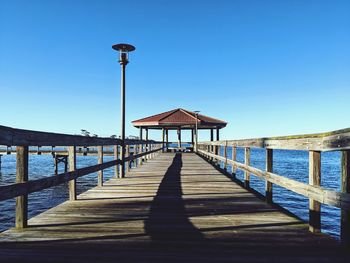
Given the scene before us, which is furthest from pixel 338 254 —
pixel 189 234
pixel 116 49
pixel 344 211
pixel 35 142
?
pixel 116 49

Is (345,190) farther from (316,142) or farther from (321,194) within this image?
(316,142)

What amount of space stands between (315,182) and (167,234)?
178cm

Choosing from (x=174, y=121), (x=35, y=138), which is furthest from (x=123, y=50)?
(x=174, y=121)

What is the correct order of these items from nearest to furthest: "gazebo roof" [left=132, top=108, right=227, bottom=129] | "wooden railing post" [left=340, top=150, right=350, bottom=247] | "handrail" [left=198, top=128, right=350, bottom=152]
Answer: "handrail" [left=198, top=128, right=350, bottom=152] → "wooden railing post" [left=340, top=150, right=350, bottom=247] → "gazebo roof" [left=132, top=108, right=227, bottom=129]

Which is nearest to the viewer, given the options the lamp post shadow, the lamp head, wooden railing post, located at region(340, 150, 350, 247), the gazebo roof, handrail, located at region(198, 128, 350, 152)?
handrail, located at region(198, 128, 350, 152)

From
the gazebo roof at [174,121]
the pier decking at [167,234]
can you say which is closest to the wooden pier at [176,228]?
the pier decking at [167,234]

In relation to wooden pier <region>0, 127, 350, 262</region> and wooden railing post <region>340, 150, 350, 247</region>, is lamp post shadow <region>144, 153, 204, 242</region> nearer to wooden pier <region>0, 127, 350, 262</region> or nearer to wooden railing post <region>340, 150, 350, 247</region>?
wooden pier <region>0, 127, 350, 262</region>

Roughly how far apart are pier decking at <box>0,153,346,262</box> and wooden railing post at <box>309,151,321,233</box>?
0.13 m

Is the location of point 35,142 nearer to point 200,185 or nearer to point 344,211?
point 344,211

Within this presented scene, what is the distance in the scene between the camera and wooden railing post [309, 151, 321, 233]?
323 cm

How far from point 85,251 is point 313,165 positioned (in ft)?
8.50

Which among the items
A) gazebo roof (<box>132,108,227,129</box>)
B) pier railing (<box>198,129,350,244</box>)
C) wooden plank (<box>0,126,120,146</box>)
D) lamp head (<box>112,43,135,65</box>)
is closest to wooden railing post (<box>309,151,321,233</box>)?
pier railing (<box>198,129,350,244</box>)

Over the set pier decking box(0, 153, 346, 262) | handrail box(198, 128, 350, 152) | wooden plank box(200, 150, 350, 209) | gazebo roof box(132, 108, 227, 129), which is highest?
gazebo roof box(132, 108, 227, 129)

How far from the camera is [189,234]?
3.20 m
